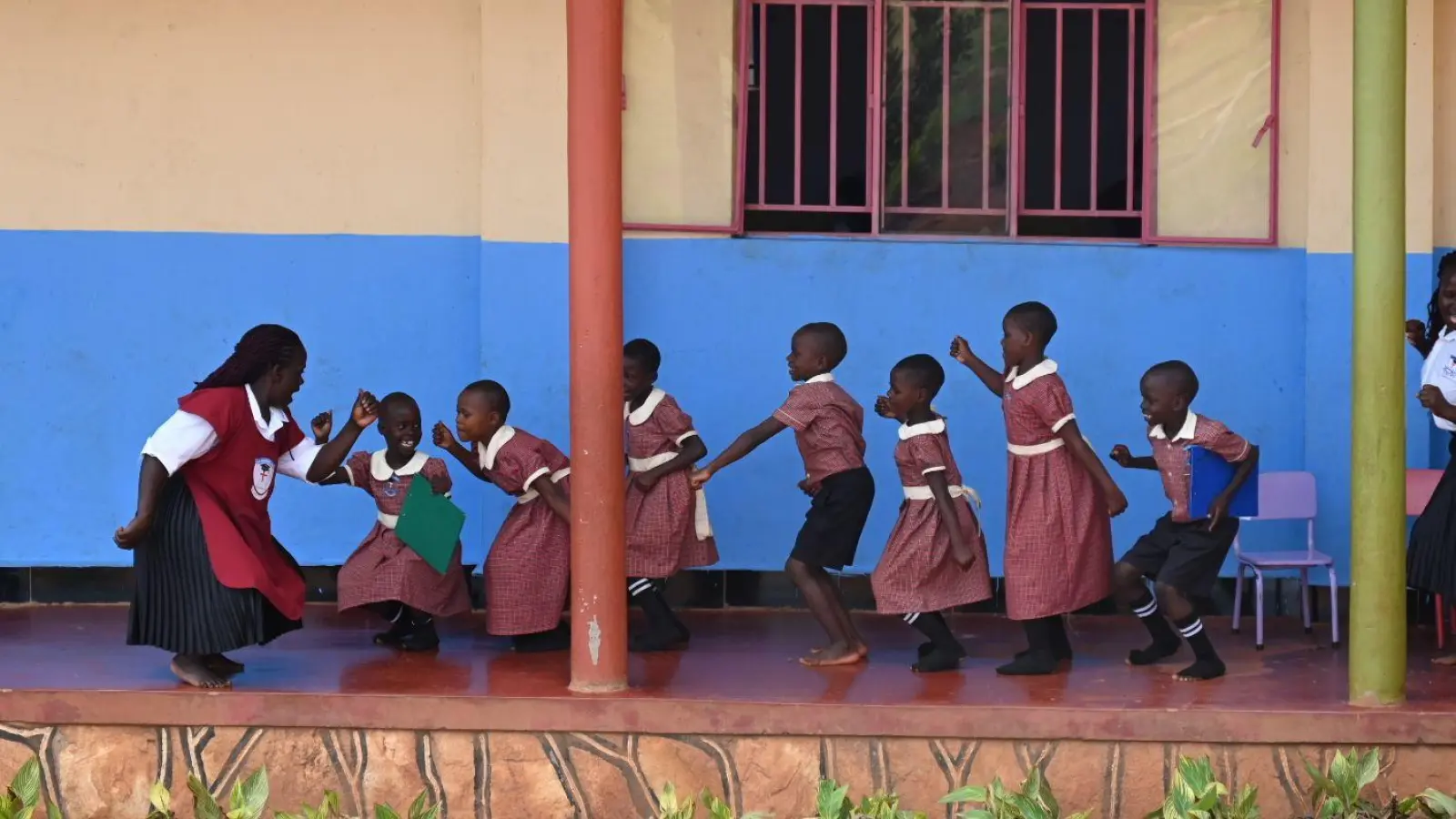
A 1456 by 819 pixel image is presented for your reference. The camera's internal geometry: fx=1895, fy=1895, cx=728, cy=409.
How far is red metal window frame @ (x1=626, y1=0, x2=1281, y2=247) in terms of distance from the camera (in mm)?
7543

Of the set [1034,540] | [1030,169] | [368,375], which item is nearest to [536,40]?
[368,375]

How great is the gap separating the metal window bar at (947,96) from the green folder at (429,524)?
7.46 ft

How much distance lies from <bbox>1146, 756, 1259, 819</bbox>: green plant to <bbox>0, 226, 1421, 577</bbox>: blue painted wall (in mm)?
2533

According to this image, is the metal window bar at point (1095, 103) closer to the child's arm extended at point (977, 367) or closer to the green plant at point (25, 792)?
the child's arm extended at point (977, 367)

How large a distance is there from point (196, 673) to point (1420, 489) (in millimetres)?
4413

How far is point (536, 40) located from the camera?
24.6 feet

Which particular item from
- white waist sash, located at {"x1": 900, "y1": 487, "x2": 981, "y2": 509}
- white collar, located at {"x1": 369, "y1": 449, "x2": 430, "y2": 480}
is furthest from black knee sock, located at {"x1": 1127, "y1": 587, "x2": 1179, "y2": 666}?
white collar, located at {"x1": 369, "y1": 449, "x2": 430, "y2": 480}

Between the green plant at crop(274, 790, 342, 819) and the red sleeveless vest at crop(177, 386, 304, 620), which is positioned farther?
the red sleeveless vest at crop(177, 386, 304, 620)

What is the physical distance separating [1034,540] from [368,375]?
2.93 metres

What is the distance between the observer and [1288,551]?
7.36 metres

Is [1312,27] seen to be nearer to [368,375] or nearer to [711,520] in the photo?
[711,520]

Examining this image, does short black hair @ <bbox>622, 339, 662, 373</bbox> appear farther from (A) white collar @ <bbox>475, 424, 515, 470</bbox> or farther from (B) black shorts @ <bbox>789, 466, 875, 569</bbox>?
(B) black shorts @ <bbox>789, 466, 875, 569</bbox>

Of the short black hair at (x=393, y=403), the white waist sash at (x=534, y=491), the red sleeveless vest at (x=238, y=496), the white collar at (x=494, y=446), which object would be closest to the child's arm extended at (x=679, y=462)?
the white waist sash at (x=534, y=491)

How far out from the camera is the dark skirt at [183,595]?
19.2 ft
